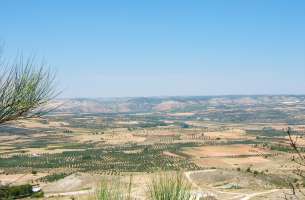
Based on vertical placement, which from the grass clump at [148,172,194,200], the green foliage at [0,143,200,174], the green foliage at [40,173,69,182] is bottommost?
the green foliage at [0,143,200,174]

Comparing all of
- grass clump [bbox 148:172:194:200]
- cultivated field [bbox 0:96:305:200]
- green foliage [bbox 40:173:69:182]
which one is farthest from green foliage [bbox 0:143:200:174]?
grass clump [bbox 148:172:194:200]

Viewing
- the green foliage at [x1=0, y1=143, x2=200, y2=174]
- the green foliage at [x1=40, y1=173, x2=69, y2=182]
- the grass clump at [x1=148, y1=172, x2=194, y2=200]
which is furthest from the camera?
the green foliage at [x1=0, y1=143, x2=200, y2=174]

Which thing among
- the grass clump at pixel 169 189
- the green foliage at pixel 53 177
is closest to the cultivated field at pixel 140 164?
the green foliage at pixel 53 177

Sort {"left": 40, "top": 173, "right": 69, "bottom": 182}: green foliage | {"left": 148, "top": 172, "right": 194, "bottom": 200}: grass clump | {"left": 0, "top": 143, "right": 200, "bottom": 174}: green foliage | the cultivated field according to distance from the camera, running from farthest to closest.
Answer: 1. {"left": 0, "top": 143, "right": 200, "bottom": 174}: green foliage
2. {"left": 40, "top": 173, "right": 69, "bottom": 182}: green foliage
3. the cultivated field
4. {"left": 148, "top": 172, "right": 194, "bottom": 200}: grass clump

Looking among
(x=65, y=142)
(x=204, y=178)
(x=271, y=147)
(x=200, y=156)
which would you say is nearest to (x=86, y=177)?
(x=204, y=178)

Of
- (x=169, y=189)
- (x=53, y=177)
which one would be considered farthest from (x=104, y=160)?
(x=169, y=189)

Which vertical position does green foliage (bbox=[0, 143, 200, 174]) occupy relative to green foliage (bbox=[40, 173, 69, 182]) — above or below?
below

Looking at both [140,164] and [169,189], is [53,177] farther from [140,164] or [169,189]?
[169,189]

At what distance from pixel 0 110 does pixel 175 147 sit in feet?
464

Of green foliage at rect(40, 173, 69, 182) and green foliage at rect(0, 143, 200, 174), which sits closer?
green foliage at rect(40, 173, 69, 182)

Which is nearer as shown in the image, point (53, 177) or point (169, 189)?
point (169, 189)

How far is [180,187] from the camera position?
1505 cm

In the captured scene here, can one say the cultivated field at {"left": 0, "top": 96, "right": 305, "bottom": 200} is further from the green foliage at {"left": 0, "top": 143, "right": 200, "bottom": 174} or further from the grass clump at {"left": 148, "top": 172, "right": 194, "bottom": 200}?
the grass clump at {"left": 148, "top": 172, "right": 194, "bottom": 200}

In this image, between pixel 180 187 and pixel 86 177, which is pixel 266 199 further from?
pixel 180 187
